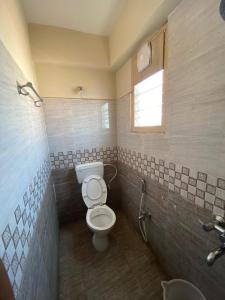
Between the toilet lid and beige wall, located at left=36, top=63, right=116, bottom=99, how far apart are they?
1196 millimetres

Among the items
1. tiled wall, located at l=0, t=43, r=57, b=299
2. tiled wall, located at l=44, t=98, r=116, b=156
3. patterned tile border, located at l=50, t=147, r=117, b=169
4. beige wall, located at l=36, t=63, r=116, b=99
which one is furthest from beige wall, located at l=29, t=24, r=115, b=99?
tiled wall, located at l=0, t=43, r=57, b=299

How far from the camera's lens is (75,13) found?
1.48 metres

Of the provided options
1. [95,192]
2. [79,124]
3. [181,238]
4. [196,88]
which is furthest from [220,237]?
[79,124]

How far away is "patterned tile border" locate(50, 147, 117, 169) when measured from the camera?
1985mm

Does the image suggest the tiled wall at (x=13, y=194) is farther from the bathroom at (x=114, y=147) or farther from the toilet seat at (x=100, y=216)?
the toilet seat at (x=100, y=216)

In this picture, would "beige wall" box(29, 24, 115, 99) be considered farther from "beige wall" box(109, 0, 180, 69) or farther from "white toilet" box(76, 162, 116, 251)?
"white toilet" box(76, 162, 116, 251)

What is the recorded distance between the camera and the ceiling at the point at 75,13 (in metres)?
1.35

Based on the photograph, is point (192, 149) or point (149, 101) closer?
point (192, 149)

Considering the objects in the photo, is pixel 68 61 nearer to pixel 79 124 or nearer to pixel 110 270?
pixel 79 124

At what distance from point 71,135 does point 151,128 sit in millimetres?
1150

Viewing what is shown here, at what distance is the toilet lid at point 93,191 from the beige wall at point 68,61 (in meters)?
1.20

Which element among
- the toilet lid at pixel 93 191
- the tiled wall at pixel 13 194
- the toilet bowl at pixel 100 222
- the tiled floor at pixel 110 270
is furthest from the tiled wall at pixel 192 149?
the tiled wall at pixel 13 194

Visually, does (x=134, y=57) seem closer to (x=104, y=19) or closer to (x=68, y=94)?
(x=104, y=19)

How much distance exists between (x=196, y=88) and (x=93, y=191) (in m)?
1.69
